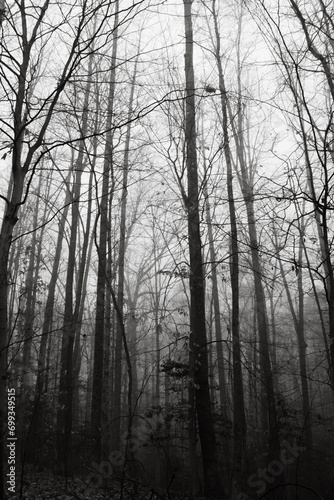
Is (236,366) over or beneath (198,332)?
beneath

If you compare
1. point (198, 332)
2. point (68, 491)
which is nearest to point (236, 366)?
point (198, 332)

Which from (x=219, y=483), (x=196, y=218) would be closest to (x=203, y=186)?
(x=196, y=218)

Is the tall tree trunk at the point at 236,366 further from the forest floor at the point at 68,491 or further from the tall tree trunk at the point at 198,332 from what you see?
the forest floor at the point at 68,491

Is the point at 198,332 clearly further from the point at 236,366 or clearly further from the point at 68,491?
the point at 68,491

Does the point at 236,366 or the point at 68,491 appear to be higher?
the point at 236,366

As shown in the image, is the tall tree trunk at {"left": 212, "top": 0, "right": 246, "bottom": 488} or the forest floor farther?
the tall tree trunk at {"left": 212, "top": 0, "right": 246, "bottom": 488}

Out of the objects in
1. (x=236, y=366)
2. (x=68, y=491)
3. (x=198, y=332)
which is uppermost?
(x=198, y=332)

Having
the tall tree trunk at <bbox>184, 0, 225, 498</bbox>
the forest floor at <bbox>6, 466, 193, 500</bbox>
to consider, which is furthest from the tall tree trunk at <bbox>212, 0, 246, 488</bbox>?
the forest floor at <bbox>6, 466, 193, 500</bbox>

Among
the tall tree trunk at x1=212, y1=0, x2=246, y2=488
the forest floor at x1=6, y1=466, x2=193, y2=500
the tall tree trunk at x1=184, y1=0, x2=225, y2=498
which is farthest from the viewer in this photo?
the tall tree trunk at x1=184, y1=0, x2=225, y2=498

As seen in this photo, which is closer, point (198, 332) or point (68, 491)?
point (68, 491)

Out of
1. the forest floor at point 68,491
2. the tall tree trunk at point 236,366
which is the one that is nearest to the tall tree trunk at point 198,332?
the tall tree trunk at point 236,366

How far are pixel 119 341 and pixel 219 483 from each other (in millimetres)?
6911

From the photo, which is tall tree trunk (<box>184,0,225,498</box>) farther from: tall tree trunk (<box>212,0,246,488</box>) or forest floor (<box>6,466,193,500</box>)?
forest floor (<box>6,466,193,500</box>)

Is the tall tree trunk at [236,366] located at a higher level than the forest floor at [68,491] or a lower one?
higher
